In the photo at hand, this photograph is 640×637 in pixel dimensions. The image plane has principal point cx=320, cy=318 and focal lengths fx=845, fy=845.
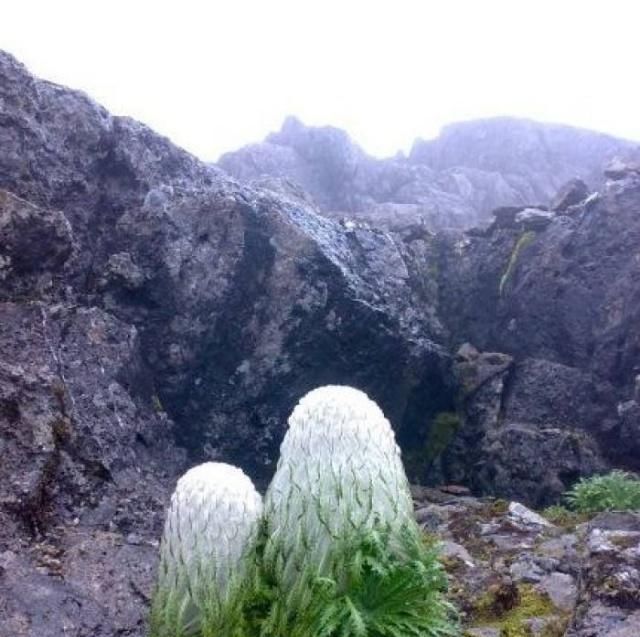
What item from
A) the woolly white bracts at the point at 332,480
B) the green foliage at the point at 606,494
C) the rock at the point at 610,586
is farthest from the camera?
the green foliage at the point at 606,494

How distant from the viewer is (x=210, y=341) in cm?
1086

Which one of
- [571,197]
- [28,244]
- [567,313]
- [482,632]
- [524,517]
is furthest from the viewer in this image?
[571,197]

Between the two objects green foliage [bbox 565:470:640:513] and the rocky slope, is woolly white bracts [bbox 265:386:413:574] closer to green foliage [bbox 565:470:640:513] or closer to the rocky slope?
the rocky slope

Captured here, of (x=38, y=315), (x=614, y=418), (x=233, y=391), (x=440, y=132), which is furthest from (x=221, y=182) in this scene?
(x=440, y=132)

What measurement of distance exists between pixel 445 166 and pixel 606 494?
2540 cm

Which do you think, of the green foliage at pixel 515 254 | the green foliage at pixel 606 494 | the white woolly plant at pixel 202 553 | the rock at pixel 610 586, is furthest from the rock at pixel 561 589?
the green foliage at pixel 515 254

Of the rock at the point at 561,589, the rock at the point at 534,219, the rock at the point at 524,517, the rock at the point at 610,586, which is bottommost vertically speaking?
the rock at the point at 561,589

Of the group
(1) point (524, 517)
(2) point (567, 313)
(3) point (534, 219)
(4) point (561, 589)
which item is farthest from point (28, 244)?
(3) point (534, 219)

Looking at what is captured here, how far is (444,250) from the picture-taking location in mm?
15562

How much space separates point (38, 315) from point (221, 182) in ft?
12.9

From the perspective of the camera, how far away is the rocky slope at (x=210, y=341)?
7.77 meters

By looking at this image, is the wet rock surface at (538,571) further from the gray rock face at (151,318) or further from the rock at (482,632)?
the gray rock face at (151,318)

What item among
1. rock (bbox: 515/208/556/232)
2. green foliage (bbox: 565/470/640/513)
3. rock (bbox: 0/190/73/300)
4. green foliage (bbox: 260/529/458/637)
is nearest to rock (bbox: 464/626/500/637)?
green foliage (bbox: 260/529/458/637)

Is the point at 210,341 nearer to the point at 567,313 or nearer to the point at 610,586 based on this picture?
the point at 567,313
